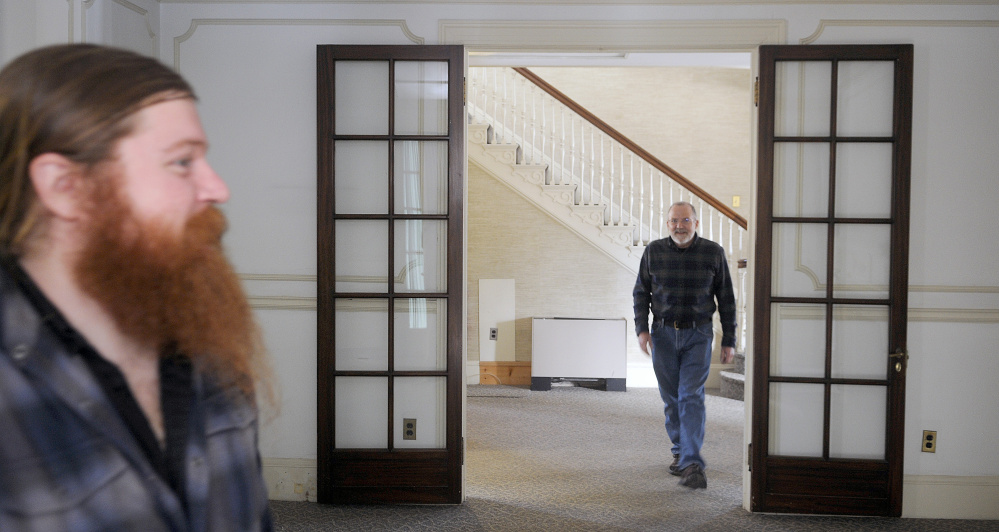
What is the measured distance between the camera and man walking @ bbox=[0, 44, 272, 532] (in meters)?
0.53

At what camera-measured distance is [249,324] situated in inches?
26.3

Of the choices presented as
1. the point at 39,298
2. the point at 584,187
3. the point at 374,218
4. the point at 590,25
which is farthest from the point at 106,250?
the point at 584,187

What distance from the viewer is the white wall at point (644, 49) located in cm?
320

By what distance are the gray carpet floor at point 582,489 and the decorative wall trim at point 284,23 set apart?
2.22 meters

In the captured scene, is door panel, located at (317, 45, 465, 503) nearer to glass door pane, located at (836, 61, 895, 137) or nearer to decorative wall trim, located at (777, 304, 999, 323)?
decorative wall trim, located at (777, 304, 999, 323)

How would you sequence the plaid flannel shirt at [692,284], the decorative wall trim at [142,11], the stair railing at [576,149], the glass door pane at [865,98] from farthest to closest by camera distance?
the stair railing at [576,149] → the plaid flannel shirt at [692,284] → the glass door pane at [865,98] → the decorative wall trim at [142,11]

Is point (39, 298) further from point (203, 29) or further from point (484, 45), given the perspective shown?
point (203, 29)

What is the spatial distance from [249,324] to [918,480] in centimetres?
352

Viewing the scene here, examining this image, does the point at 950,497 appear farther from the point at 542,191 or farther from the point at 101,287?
the point at 542,191

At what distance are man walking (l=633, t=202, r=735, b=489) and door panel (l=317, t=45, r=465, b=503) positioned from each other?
4.03 feet

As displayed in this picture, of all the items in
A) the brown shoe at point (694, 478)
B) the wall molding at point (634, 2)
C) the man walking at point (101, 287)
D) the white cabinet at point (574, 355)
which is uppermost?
the wall molding at point (634, 2)

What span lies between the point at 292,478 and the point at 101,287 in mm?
3055

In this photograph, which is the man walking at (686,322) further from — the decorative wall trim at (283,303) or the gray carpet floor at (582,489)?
the decorative wall trim at (283,303)

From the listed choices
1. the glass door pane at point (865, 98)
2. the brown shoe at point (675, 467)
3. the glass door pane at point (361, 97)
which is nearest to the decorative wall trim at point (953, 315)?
the glass door pane at point (865, 98)
